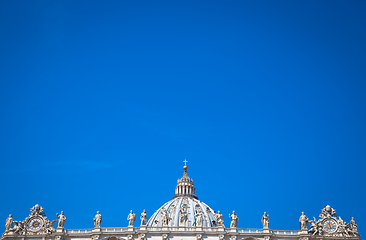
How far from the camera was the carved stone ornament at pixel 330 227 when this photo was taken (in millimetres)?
72938

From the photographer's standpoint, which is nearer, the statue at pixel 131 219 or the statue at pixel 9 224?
the statue at pixel 131 219

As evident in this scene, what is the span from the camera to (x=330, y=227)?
7344cm

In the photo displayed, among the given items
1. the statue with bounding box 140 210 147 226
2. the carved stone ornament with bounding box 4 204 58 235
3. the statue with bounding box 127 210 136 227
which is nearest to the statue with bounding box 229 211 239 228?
the statue with bounding box 140 210 147 226

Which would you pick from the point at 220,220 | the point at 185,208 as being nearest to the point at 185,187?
the point at 185,208

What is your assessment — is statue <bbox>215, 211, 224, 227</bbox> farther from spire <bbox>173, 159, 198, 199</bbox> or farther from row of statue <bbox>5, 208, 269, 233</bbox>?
spire <bbox>173, 159, 198, 199</bbox>

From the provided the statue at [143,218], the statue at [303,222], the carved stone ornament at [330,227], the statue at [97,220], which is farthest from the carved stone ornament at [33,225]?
the carved stone ornament at [330,227]

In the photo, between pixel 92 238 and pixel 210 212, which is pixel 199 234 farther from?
pixel 210 212

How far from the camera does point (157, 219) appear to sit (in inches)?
4815

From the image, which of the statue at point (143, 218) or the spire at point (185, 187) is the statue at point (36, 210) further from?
the spire at point (185, 187)

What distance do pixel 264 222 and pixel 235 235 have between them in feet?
15.9

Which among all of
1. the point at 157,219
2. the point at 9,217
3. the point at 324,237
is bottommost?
the point at 324,237

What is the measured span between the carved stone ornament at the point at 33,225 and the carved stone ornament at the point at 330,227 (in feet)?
124

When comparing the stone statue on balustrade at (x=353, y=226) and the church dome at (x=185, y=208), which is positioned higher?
the church dome at (x=185, y=208)

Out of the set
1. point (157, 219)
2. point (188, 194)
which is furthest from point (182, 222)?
point (188, 194)
